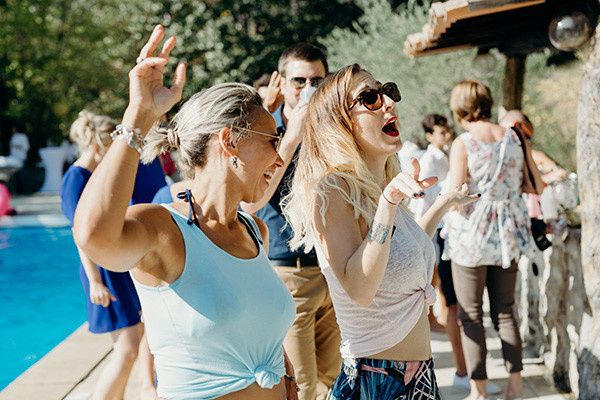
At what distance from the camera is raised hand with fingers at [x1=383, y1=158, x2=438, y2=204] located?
216 cm

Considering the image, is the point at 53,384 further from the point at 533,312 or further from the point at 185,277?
the point at 185,277

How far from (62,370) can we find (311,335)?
2854mm

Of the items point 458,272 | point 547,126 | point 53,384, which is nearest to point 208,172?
point 458,272

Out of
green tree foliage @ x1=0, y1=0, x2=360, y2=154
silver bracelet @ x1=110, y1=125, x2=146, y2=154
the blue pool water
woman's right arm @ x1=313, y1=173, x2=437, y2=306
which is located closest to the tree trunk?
woman's right arm @ x1=313, y1=173, x2=437, y2=306

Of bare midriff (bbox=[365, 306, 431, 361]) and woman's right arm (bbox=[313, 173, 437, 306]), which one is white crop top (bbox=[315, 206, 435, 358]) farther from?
woman's right arm (bbox=[313, 173, 437, 306])

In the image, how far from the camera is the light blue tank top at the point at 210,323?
2.13 m

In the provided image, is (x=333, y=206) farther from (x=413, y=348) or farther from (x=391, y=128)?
(x=413, y=348)

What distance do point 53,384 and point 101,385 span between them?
5.15ft

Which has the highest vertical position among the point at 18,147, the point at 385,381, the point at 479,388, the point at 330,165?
the point at 330,165

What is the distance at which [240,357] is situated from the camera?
2.26 metres

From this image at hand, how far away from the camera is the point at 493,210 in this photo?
493cm

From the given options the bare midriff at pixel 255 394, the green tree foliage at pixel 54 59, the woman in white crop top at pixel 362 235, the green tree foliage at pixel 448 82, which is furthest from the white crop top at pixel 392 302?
the green tree foliage at pixel 54 59

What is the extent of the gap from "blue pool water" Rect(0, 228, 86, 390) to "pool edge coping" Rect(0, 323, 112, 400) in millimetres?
1103

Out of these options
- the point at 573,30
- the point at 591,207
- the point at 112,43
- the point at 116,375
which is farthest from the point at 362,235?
the point at 112,43
